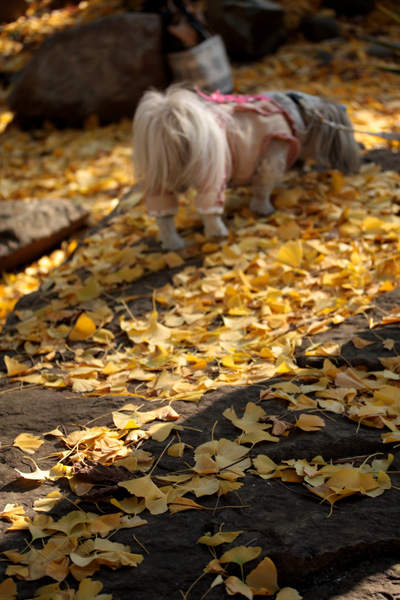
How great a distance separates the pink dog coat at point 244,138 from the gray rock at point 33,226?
3.41ft

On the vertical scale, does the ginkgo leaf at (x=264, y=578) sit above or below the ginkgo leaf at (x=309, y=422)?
above

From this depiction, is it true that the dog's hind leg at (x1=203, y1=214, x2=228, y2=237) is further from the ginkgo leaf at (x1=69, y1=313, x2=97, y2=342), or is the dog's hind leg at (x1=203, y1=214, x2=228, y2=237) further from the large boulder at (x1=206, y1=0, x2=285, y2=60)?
the large boulder at (x1=206, y1=0, x2=285, y2=60)

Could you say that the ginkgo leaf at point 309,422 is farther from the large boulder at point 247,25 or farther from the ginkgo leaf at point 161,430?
the large boulder at point 247,25

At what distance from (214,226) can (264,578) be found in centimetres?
204

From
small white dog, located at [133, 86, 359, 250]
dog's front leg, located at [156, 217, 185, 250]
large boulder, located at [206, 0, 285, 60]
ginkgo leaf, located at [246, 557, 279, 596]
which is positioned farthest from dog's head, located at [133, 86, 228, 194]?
large boulder, located at [206, 0, 285, 60]

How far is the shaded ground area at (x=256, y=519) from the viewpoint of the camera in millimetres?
1273

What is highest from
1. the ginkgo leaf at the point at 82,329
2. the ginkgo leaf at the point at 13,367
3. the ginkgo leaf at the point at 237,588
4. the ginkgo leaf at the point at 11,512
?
the ginkgo leaf at the point at 11,512

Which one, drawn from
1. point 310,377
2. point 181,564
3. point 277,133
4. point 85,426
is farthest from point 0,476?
point 277,133

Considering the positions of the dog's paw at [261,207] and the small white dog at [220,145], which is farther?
the dog's paw at [261,207]

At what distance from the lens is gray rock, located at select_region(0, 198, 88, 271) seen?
3.65 metres

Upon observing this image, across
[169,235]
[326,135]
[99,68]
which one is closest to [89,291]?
[169,235]

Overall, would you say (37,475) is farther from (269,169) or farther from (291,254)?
(269,169)

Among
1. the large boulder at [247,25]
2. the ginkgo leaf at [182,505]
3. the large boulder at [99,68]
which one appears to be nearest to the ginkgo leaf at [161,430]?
the ginkgo leaf at [182,505]

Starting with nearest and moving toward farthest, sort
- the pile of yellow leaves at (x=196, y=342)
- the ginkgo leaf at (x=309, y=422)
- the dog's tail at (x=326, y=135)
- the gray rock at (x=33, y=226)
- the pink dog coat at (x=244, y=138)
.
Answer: the pile of yellow leaves at (x=196, y=342), the ginkgo leaf at (x=309, y=422), the pink dog coat at (x=244, y=138), the dog's tail at (x=326, y=135), the gray rock at (x=33, y=226)
